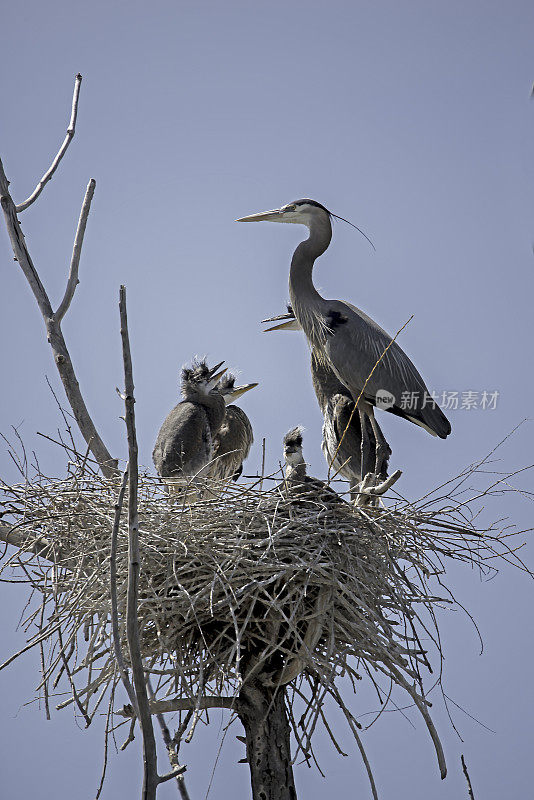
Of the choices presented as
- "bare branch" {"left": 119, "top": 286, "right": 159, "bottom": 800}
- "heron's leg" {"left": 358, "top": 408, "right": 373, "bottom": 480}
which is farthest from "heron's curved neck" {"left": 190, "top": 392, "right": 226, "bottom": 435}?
"bare branch" {"left": 119, "top": 286, "right": 159, "bottom": 800}

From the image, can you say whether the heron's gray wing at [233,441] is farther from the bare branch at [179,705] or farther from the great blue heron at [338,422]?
the bare branch at [179,705]

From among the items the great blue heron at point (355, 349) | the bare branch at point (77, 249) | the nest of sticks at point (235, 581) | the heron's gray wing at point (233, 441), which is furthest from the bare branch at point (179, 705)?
the heron's gray wing at point (233, 441)

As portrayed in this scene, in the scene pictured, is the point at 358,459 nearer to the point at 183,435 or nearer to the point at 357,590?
the point at 183,435

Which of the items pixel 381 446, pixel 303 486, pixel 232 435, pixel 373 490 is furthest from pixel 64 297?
pixel 232 435

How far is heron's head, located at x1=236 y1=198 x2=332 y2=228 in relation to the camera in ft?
20.3

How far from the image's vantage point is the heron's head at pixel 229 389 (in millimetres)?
6681

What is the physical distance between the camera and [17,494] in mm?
3785

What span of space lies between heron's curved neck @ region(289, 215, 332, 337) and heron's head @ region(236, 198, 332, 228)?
26 millimetres

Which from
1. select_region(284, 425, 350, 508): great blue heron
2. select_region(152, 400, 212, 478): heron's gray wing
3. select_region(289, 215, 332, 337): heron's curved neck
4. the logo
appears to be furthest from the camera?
select_region(289, 215, 332, 337): heron's curved neck

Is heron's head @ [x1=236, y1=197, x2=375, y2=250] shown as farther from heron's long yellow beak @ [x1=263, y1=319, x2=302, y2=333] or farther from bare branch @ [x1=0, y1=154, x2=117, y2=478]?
bare branch @ [x1=0, y1=154, x2=117, y2=478]

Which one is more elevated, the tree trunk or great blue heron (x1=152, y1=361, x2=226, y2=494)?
great blue heron (x1=152, y1=361, x2=226, y2=494)

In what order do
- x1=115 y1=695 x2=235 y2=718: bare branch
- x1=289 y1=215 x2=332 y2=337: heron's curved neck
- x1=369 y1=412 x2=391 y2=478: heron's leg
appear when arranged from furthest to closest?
x1=289 y1=215 x2=332 y2=337: heron's curved neck < x1=369 y1=412 x2=391 y2=478: heron's leg < x1=115 y1=695 x2=235 y2=718: bare branch

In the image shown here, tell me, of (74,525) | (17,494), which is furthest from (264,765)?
(17,494)

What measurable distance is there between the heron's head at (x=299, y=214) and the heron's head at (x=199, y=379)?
1033mm
